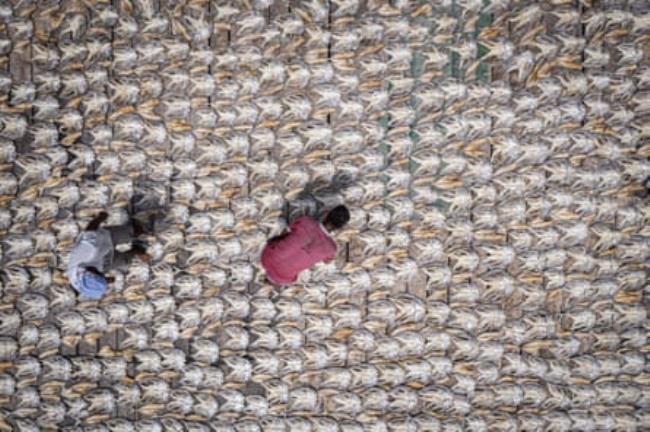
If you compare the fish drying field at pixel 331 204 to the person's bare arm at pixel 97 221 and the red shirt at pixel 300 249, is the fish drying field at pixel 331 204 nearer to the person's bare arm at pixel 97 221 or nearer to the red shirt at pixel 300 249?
the person's bare arm at pixel 97 221

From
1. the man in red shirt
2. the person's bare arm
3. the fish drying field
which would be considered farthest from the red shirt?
the person's bare arm

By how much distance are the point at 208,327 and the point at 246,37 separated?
4.02 ft

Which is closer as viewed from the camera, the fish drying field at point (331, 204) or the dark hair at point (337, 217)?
the dark hair at point (337, 217)

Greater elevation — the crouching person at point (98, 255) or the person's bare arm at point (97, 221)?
the person's bare arm at point (97, 221)

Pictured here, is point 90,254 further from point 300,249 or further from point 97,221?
point 300,249

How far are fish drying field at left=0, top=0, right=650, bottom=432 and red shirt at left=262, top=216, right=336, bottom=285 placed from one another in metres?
0.17

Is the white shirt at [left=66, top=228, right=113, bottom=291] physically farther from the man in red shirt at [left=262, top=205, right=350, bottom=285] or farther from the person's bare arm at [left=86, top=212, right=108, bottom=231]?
the man in red shirt at [left=262, top=205, right=350, bottom=285]

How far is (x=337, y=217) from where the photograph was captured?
259 centimetres

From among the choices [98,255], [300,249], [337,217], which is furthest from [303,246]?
[98,255]

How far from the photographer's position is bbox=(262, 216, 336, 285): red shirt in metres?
2.56

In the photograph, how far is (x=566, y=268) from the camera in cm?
283

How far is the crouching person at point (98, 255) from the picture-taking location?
8.27 feet

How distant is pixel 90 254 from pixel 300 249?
82 centimetres

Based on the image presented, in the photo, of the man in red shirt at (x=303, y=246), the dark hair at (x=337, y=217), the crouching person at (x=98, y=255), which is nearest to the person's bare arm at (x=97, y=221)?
the crouching person at (x=98, y=255)
